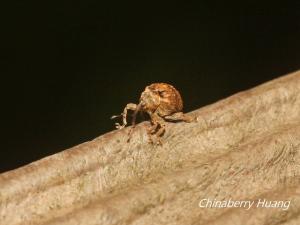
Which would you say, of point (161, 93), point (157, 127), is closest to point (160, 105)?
point (161, 93)

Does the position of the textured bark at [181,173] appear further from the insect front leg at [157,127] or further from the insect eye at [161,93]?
the insect eye at [161,93]

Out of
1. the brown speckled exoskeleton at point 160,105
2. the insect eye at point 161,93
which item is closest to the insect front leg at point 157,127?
the brown speckled exoskeleton at point 160,105

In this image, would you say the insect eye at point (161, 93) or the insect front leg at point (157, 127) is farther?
the insect eye at point (161, 93)

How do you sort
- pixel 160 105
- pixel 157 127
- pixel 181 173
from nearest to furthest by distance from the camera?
1. pixel 181 173
2. pixel 157 127
3. pixel 160 105

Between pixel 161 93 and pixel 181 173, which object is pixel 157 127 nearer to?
pixel 181 173

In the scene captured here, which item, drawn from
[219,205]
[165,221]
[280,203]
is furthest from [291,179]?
[165,221]

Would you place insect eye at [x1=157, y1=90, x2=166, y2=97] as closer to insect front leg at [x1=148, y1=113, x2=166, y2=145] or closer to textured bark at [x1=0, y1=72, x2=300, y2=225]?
insect front leg at [x1=148, y1=113, x2=166, y2=145]

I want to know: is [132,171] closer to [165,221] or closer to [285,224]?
[165,221]

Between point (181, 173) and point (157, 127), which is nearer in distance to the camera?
point (181, 173)
